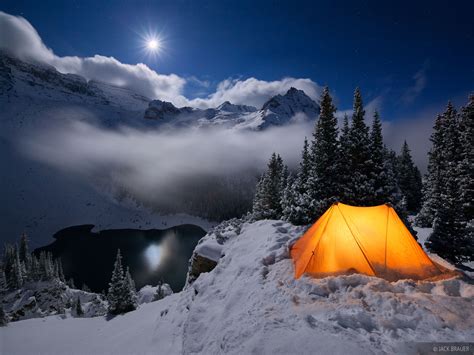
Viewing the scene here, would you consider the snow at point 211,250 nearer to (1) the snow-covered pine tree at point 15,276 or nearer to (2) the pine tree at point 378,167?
(2) the pine tree at point 378,167

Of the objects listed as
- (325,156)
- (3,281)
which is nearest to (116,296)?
(325,156)

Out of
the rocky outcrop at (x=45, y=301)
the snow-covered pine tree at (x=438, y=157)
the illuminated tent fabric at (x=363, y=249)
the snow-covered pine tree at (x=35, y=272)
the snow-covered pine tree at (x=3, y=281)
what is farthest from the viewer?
the snow-covered pine tree at (x=35, y=272)

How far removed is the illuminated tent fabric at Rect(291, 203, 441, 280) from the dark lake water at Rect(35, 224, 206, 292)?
7029cm

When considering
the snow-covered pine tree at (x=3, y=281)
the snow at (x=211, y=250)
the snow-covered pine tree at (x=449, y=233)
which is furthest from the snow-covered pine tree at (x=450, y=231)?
the snow-covered pine tree at (x=3, y=281)

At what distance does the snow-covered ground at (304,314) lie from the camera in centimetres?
555

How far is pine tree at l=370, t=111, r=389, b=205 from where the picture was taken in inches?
741

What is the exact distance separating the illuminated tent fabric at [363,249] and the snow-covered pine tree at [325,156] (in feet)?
32.7

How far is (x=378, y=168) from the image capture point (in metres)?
19.2

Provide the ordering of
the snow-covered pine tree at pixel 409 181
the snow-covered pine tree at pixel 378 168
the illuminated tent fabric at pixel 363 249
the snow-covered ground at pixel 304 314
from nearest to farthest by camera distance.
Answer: the snow-covered ground at pixel 304 314
the illuminated tent fabric at pixel 363 249
the snow-covered pine tree at pixel 378 168
the snow-covered pine tree at pixel 409 181

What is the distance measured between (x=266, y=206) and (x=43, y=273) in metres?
65.1

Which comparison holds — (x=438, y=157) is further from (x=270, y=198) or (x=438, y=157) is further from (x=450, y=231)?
(x=270, y=198)

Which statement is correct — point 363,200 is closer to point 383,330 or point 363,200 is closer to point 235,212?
point 383,330

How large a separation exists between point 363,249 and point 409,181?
44.4 m

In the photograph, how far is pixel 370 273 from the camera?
27.1ft
